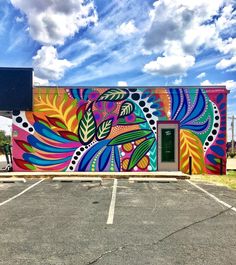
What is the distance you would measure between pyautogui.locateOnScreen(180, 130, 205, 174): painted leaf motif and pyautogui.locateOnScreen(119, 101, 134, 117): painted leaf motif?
2.82m

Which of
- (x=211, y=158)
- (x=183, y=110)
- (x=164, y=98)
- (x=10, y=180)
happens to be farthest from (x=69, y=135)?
(x=211, y=158)

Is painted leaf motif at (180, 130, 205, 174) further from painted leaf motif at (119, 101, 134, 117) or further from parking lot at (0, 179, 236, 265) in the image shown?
parking lot at (0, 179, 236, 265)

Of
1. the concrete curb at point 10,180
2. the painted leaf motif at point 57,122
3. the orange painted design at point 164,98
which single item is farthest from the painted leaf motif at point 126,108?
the concrete curb at point 10,180

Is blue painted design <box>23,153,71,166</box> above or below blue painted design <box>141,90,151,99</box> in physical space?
below

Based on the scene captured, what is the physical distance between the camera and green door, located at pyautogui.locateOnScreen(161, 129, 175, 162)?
15828mm

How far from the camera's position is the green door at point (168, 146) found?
1583 centimetres

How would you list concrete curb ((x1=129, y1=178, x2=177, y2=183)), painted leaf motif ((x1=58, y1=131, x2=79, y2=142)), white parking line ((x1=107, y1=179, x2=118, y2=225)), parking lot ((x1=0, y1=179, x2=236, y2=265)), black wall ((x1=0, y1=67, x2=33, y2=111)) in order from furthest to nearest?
painted leaf motif ((x1=58, y1=131, x2=79, y2=142)), black wall ((x1=0, y1=67, x2=33, y2=111)), concrete curb ((x1=129, y1=178, x2=177, y2=183)), white parking line ((x1=107, y1=179, x2=118, y2=225)), parking lot ((x1=0, y1=179, x2=236, y2=265))

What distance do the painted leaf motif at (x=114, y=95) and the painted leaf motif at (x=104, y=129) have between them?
114 cm

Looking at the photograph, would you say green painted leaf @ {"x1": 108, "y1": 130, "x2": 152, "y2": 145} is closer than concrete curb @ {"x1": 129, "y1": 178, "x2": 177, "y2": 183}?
No

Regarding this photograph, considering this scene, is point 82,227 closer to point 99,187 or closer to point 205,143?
point 99,187

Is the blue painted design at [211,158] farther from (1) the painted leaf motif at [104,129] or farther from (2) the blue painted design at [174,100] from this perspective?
(1) the painted leaf motif at [104,129]

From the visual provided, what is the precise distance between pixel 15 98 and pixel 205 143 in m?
9.95

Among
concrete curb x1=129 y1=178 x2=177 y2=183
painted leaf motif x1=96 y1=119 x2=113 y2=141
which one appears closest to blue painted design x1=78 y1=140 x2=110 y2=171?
painted leaf motif x1=96 y1=119 x2=113 y2=141

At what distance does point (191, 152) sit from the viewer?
15.8 m
